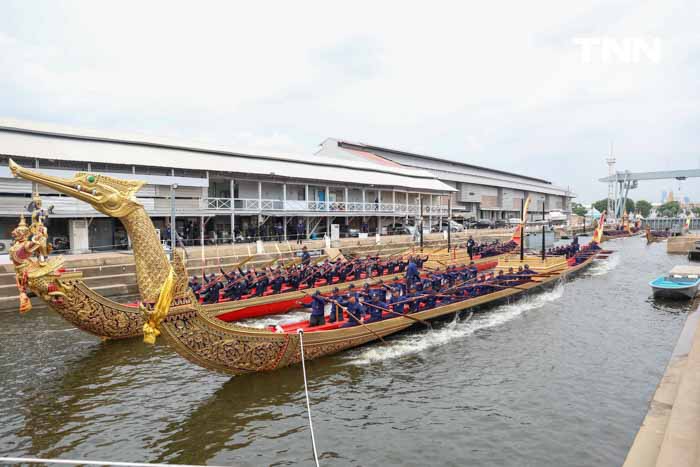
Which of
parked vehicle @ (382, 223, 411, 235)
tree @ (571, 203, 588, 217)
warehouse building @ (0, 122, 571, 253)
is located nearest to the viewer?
warehouse building @ (0, 122, 571, 253)

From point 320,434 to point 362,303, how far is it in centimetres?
586

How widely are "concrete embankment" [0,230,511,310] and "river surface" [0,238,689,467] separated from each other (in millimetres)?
4007

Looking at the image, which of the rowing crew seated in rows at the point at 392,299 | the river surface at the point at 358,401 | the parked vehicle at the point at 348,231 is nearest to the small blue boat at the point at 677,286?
the river surface at the point at 358,401

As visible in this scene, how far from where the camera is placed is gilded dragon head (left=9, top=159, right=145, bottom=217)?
7949 mm

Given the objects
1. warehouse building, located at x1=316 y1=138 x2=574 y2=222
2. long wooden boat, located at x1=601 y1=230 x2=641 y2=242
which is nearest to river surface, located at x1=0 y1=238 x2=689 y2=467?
warehouse building, located at x1=316 y1=138 x2=574 y2=222

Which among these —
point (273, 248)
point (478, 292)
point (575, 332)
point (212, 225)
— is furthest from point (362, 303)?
point (212, 225)

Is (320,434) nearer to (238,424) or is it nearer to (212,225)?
(238,424)

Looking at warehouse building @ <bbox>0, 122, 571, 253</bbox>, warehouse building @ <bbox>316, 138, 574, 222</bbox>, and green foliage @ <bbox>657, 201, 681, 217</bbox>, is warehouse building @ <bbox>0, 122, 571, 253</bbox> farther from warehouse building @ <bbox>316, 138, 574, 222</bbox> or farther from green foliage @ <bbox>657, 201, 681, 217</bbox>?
green foliage @ <bbox>657, 201, 681, 217</bbox>

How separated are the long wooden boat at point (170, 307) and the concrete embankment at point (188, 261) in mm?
7907

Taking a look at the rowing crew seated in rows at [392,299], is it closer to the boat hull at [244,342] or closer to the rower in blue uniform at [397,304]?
the rower in blue uniform at [397,304]

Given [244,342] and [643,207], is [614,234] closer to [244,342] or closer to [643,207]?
[244,342]

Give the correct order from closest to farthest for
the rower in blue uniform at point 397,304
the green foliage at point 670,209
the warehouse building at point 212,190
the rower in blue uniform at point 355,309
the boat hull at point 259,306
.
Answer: the rower in blue uniform at point 355,309 < the rower in blue uniform at point 397,304 < the boat hull at point 259,306 < the warehouse building at point 212,190 < the green foliage at point 670,209

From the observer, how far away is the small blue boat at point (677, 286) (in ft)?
66.7

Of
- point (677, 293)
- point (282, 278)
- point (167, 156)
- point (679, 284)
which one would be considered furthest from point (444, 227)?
point (282, 278)
